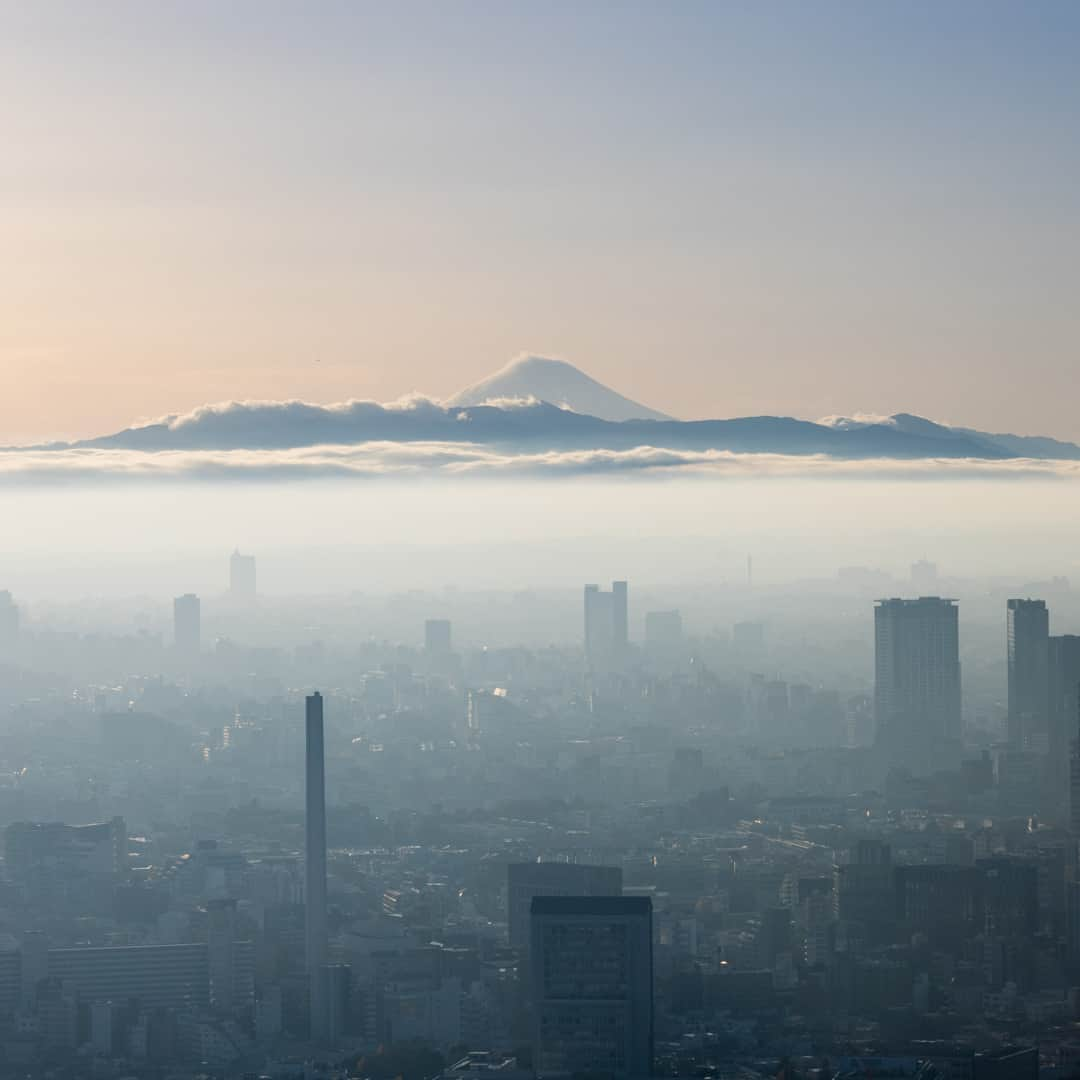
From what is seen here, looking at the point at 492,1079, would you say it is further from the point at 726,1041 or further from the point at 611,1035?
the point at 726,1041

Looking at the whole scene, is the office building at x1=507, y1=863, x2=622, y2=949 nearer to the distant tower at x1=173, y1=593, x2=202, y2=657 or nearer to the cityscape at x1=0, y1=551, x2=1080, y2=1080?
the cityscape at x1=0, y1=551, x2=1080, y2=1080

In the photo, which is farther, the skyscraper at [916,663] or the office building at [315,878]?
the skyscraper at [916,663]

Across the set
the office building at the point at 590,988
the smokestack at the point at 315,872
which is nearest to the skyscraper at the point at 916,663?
the smokestack at the point at 315,872

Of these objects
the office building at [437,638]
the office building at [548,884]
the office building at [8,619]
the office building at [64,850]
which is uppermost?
the office building at [8,619]

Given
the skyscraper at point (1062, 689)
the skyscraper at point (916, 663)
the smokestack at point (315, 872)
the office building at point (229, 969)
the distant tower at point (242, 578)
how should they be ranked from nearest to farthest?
the smokestack at point (315, 872), the office building at point (229, 969), the skyscraper at point (1062, 689), the skyscraper at point (916, 663), the distant tower at point (242, 578)

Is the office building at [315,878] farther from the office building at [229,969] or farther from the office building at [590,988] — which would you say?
the office building at [590,988]

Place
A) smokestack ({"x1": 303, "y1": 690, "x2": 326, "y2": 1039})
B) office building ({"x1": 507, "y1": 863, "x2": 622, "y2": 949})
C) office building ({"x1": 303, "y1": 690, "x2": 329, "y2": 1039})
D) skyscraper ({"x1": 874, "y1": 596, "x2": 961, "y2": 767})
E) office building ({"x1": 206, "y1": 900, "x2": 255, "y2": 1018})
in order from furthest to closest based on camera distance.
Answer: skyscraper ({"x1": 874, "y1": 596, "x2": 961, "y2": 767}), office building ({"x1": 507, "y1": 863, "x2": 622, "y2": 949}), office building ({"x1": 206, "y1": 900, "x2": 255, "y2": 1018}), smokestack ({"x1": 303, "y1": 690, "x2": 326, "y2": 1039}), office building ({"x1": 303, "y1": 690, "x2": 329, "y2": 1039})

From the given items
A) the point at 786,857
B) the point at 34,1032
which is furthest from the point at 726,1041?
the point at 786,857

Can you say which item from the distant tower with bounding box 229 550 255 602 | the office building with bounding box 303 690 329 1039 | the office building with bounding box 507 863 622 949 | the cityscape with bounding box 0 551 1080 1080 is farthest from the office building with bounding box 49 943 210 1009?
the distant tower with bounding box 229 550 255 602

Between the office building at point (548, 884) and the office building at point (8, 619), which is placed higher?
the office building at point (8, 619)
